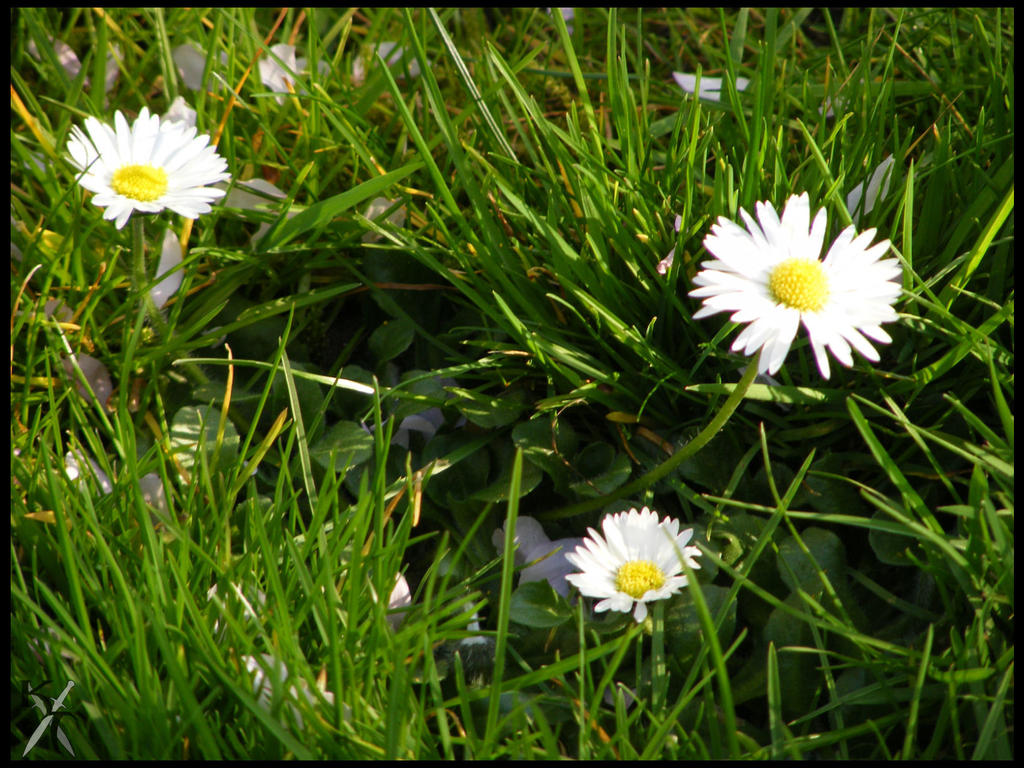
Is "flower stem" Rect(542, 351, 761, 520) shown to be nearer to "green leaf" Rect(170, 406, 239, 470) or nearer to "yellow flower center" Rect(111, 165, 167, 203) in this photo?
"green leaf" Rect(170, 406, 239, 470)

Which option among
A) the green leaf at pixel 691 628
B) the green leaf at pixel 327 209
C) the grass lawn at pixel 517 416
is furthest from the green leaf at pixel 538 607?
the green leaf at pixel 327 209

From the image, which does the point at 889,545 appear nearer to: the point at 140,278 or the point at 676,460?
the point at 676,460

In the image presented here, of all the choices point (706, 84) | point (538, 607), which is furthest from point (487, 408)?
point (706, 84)

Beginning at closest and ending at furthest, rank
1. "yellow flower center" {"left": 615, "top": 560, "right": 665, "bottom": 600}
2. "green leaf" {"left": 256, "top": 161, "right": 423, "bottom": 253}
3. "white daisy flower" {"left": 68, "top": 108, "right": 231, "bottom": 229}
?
"yellow flower center" {"left": 615, "top": 560, "right": 665, "bottom": 600} → "white daisy flower" {"left": 68, "top": 108, "right": 231, "bottom": 229} → "green leaf" {"left": 256, "top": 161, "right": 423, "bottom": 253}

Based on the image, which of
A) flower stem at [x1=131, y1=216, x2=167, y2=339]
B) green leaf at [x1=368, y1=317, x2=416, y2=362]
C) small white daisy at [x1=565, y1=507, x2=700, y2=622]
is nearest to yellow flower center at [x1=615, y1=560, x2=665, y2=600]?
small white daisy at [x1=565, y1=507, x2=700, y2=622]

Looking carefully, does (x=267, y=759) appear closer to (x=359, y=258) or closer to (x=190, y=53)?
(x=359, y=258)

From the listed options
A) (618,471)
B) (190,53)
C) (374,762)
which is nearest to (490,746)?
(374,762)
